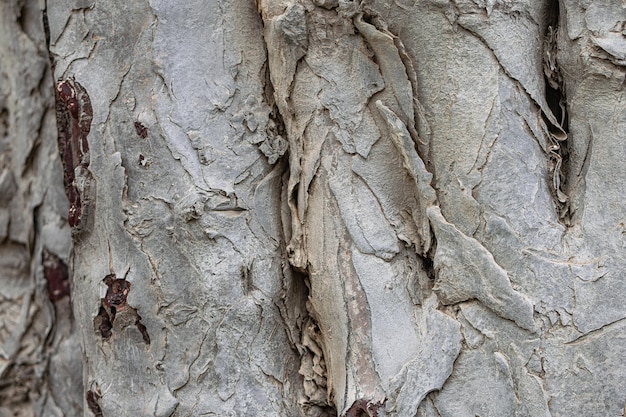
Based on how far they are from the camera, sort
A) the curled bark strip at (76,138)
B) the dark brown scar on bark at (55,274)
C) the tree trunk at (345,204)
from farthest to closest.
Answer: the dark brown scar on bark at (55,274) < the curled bark strip at (76,138) < the tree trunk at (345,204)

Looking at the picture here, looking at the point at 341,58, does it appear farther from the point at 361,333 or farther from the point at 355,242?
the point at 361,333

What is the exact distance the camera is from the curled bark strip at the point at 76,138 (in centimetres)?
102

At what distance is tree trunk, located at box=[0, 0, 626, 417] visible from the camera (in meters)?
0.91

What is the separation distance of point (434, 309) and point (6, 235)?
2.84 feet

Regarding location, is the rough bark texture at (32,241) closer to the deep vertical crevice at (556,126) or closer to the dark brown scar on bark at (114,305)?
the dark brown scar on bark at (114,305)

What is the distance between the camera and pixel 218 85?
100cm

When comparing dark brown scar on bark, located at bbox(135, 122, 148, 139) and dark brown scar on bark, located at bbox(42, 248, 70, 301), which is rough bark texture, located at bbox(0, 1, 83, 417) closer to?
dark brown scar on bark, located at bbox(42, 248, 70, 301)

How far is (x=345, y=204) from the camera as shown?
3.18 feet

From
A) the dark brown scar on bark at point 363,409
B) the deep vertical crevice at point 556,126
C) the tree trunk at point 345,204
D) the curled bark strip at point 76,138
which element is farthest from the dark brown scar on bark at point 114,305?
the deep vertical crevice at point 556,126

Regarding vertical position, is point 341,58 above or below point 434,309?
above

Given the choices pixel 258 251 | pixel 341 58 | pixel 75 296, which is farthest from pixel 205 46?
pixel 75 296

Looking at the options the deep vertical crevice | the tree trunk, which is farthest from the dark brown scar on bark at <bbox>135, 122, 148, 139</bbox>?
the deep vertical crevice

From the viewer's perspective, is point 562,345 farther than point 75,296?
No

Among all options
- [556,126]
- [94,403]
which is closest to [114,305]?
[94,403]
